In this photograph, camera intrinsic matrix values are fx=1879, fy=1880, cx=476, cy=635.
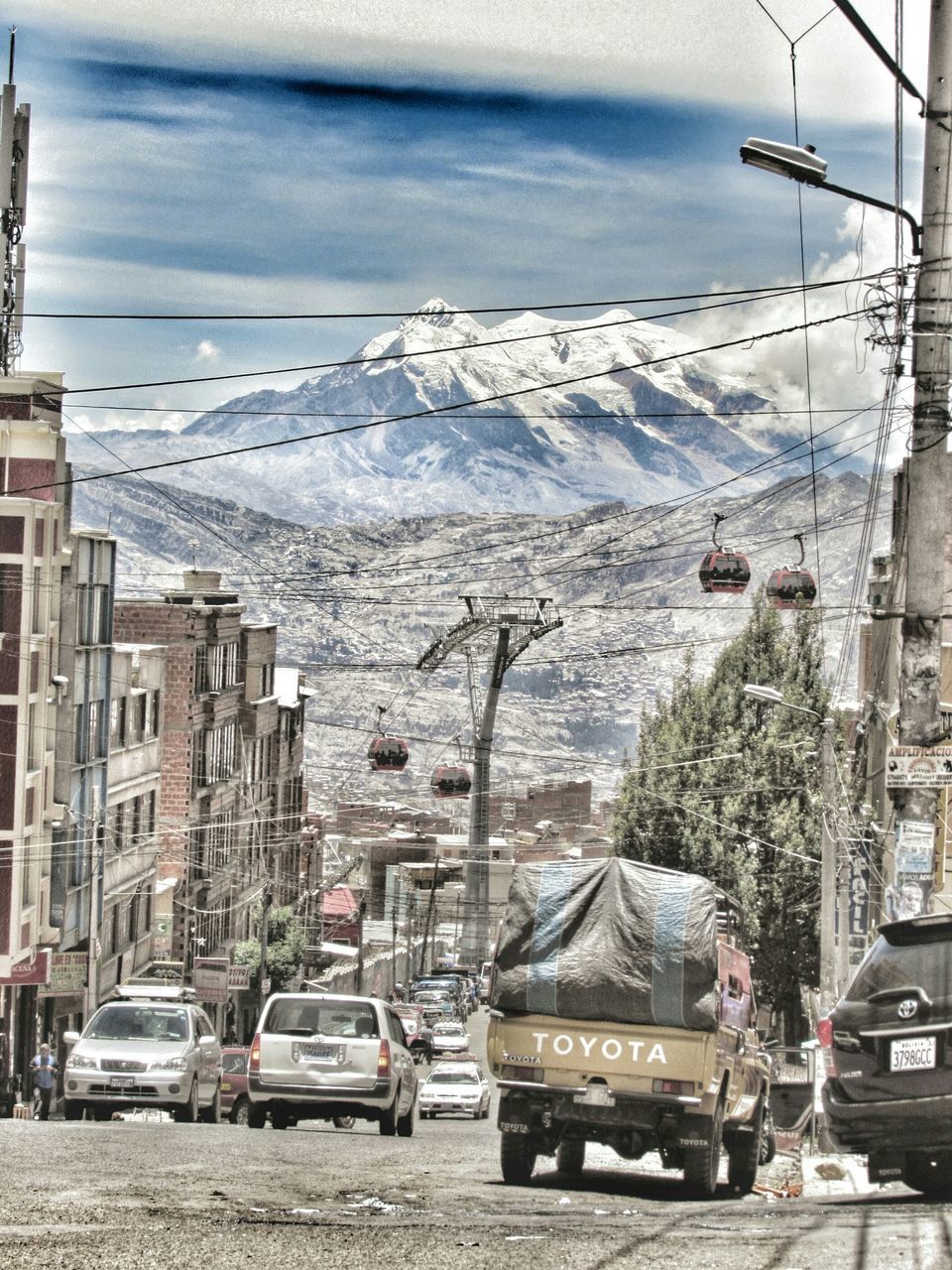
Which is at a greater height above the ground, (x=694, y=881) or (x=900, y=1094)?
(x=694, y=881)

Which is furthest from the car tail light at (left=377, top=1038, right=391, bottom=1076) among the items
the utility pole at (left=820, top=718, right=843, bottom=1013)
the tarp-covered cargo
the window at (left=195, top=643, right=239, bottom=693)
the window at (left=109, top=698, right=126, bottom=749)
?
the window at (left=195, top=643, right=239, bottom=693)

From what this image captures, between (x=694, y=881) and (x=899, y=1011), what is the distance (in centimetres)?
380

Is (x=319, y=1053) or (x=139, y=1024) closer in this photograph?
(x=319, y=1053)

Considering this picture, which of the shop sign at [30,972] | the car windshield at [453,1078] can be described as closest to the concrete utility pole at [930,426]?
the car windshield at [453,1078]

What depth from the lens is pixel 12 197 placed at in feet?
163

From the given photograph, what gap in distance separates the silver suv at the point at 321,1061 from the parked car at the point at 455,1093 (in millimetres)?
19791

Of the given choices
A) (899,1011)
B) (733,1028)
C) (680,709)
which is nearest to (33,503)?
(680,709)

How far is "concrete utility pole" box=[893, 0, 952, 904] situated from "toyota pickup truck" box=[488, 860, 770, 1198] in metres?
2.28

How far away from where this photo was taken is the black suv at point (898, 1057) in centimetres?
1234

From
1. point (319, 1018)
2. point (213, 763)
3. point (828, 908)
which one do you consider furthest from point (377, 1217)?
point (213, 763)

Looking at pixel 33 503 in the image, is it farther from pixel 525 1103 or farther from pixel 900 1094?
pixel 900 1094

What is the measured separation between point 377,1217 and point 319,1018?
9.83 metres

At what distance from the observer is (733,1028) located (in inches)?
669

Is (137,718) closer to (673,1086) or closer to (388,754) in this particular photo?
(388,754)
